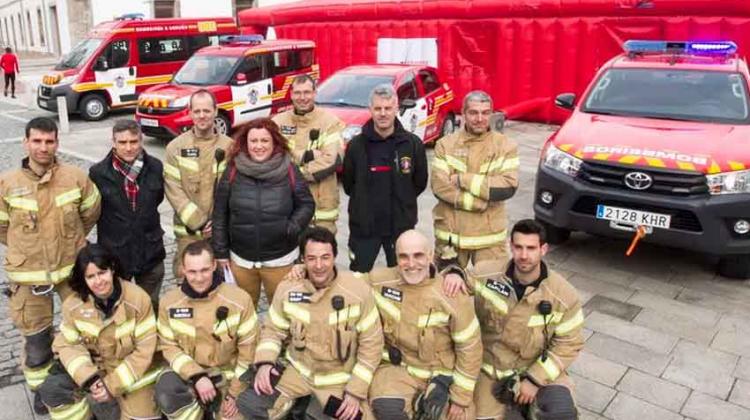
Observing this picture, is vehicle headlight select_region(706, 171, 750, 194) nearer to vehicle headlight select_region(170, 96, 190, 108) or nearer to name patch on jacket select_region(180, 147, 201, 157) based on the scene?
name patch on jacket select_region(180, 147, 201, 157)

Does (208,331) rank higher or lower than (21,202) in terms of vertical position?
lower

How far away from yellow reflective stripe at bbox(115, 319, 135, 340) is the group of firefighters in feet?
0.04

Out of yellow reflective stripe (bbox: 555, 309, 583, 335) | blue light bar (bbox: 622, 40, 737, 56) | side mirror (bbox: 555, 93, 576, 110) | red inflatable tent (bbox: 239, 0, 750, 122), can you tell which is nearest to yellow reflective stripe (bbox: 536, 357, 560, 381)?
yellow reflective stripe (bbox: 555, 309, 583, 335)

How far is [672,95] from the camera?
6.34 metres

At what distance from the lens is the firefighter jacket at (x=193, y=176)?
4281 millimetres

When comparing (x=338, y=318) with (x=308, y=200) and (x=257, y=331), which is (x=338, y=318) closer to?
(x=257, y=331)

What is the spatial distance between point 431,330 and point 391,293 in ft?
0.98

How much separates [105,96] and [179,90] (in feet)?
15.6

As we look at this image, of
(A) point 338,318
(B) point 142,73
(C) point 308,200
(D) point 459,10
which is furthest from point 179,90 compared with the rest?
(A) point 338,318

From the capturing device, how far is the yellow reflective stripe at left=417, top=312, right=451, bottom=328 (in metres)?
3.40

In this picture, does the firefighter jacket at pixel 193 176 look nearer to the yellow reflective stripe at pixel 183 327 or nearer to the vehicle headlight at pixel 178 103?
the yellow reflective stripe at pixel 183 327

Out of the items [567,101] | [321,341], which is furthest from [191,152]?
[567,101]

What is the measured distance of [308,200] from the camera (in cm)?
412

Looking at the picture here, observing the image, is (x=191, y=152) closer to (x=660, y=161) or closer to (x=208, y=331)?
(x=208, y=331)
